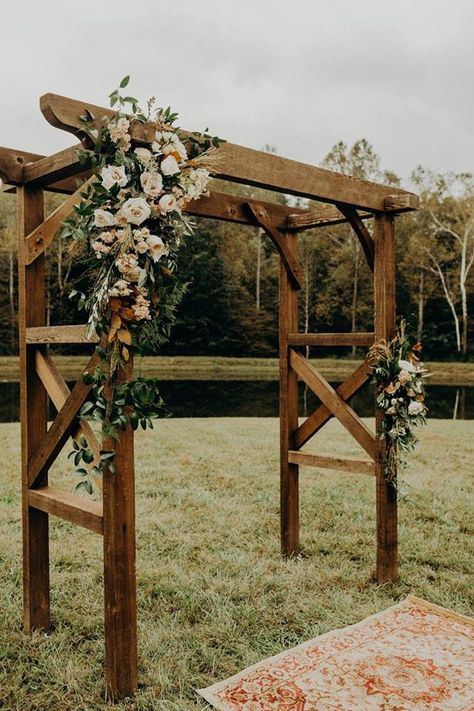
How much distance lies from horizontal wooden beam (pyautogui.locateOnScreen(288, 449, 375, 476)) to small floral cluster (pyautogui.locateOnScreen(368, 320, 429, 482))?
140 mm

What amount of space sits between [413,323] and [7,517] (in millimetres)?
3761

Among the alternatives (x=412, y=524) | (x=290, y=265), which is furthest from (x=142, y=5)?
(x=412, y=524)

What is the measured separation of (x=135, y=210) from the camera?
2811 mm

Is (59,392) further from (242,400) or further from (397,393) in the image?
(242,400)

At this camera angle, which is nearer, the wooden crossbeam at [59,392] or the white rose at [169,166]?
the white rose at [169,166]

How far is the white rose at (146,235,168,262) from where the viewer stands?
9.39ft

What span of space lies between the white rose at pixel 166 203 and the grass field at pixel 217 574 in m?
2.19

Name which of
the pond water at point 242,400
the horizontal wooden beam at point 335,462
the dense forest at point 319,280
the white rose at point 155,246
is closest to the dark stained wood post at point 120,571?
the white rose at point 155,246

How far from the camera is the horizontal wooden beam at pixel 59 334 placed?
3.19 m

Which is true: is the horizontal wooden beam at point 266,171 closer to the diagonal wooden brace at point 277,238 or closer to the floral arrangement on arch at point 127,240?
the floral arrangement on arch at point 127,240

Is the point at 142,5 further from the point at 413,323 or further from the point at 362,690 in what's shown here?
the point at 362,690

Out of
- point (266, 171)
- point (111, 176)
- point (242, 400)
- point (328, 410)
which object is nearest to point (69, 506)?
point (111, 176)

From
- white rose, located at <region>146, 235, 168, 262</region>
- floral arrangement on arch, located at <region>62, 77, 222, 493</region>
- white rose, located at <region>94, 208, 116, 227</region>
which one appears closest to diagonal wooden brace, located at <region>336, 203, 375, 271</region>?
floral arrangement on arch, located at <region>62, 77, 222, 493</region>

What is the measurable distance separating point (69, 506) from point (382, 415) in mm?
2181
